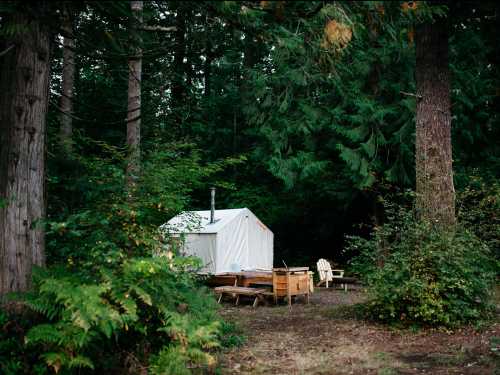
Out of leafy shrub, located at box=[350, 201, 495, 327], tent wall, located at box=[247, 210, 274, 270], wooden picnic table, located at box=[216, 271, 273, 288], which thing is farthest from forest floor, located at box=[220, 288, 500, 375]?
tent wall, located at box=[247, 210, 274, 270]

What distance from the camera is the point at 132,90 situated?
33.8 feet

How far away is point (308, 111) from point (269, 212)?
5.13 m

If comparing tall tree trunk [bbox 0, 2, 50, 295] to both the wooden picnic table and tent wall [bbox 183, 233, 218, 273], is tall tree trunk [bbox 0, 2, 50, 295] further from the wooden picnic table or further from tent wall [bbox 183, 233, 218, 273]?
tent wall [bbox 183, 233, 218, 273]

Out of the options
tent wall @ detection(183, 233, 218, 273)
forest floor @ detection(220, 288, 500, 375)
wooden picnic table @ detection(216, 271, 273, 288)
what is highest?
tent wall @ detection(183, 233, 218, 273)

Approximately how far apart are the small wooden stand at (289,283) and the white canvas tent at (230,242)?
288 centimetres

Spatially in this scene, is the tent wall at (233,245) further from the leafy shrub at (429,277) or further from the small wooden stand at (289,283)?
the leafy shrub at (429,277)

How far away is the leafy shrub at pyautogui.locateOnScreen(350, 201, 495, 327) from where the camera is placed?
24.0 ft

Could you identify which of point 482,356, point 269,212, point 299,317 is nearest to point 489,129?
point 269,212

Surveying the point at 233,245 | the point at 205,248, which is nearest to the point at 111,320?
the point at 205,248

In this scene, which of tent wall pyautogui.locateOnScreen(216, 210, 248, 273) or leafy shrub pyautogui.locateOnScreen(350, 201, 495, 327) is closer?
leafy shrub pyautogui.locateOnScreen(350, 201, 495, 327)

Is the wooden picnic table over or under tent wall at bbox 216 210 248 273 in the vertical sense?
under

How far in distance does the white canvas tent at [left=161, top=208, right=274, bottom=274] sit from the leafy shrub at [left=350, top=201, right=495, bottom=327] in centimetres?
643

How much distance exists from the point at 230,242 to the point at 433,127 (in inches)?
302

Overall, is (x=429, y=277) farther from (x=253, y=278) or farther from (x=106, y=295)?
(x=253, y=278)
